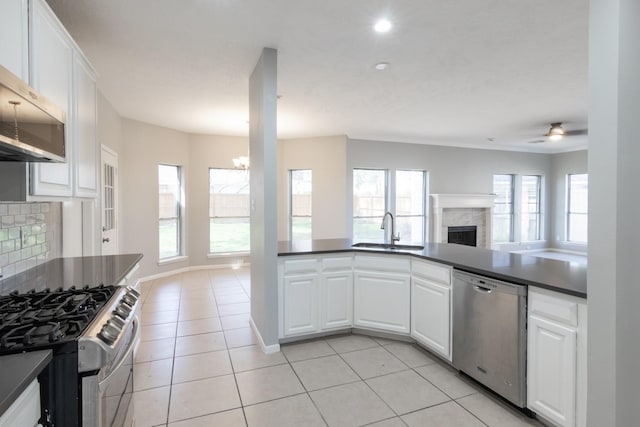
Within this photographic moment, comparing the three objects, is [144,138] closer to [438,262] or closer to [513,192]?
[438,262]

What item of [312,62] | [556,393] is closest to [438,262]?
[556,393]

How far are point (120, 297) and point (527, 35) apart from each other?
3.49 metres

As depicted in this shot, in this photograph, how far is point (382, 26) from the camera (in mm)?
2537

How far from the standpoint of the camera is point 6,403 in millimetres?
804

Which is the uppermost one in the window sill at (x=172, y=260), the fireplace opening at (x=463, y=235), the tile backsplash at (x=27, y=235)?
the tile backsplash at (x=27, y=235)

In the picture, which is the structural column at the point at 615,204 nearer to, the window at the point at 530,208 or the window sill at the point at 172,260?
the window sill at the point at 172,260

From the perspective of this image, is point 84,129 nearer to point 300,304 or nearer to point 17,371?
point 17,371

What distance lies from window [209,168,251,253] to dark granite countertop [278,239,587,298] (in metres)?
3.54

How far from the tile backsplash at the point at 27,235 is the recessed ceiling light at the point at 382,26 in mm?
2823

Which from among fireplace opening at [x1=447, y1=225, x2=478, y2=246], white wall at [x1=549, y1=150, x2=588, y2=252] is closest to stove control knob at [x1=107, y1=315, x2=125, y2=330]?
fireplace opening at [x1=447, y1=225, x2=478, y2=246]

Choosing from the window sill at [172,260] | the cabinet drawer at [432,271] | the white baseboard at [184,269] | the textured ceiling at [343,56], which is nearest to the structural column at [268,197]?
the textured ceiling at [343,56]

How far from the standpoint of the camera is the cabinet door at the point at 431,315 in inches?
105

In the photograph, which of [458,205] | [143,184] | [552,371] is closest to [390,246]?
[552,371]

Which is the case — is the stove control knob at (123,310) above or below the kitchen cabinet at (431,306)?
above
